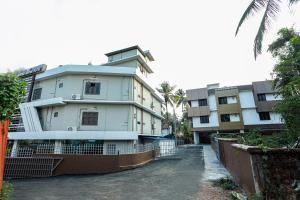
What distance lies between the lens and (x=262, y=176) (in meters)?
4.23

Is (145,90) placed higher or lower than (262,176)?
higher

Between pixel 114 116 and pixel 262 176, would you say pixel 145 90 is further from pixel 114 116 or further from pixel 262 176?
pixel 262 176

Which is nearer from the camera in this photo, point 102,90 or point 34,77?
point 102,90

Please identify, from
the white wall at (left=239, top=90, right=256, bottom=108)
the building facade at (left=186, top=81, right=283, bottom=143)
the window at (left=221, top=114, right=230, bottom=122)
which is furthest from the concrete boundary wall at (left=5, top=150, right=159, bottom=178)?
the white wall at (left=239, top=90, right=256, bottom=108)

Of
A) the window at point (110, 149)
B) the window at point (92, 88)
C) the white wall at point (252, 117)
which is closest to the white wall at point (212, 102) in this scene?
the white wall at point (252, 117)

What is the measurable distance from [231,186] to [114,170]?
887 centimetres

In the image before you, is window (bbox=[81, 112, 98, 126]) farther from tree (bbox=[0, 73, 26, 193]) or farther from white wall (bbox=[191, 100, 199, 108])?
white wall (bbox=[191, 100, 199, 108])

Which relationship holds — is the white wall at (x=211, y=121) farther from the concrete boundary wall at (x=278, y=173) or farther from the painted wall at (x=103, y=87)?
the concrete boundary wall at (x=278, y=173)

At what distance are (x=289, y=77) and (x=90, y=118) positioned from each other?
15.6m

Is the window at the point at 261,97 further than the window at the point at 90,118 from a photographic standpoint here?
Yes

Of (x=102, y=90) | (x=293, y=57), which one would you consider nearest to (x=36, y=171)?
(x=102, y=90)

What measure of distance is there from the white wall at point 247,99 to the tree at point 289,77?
18.6m

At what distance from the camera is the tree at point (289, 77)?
579 cm

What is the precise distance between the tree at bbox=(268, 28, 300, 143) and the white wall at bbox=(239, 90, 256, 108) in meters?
18.6
